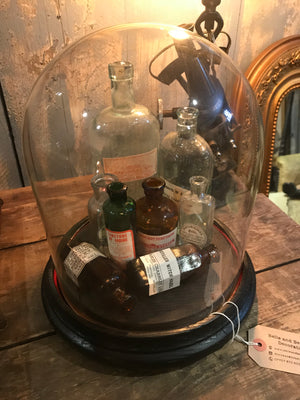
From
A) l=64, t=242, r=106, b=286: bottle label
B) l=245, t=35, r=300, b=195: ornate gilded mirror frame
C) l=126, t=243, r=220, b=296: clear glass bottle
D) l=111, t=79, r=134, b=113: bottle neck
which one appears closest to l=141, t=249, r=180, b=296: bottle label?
l=126, t=243, r=220, b=296: clear glass bottle

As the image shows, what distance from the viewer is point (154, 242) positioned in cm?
67

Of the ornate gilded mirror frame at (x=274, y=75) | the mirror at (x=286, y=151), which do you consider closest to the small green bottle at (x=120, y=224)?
the ornate gilded mirror frame at (x=274, y=75)

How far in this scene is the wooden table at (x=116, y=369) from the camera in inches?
21.4

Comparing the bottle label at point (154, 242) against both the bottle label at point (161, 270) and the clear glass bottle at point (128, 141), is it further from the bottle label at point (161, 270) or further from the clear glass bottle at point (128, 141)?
the clear glass bottle at point (128, 141)

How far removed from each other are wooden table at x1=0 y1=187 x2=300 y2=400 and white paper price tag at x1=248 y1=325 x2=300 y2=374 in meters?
0.01

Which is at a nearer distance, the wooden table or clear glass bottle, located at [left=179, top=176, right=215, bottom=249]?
the wooden table

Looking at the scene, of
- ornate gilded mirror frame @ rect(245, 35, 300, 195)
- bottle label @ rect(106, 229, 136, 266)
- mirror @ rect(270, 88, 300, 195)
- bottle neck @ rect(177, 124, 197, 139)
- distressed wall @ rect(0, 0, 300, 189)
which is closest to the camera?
bottle label @ rect(106, 229, 136, 266)

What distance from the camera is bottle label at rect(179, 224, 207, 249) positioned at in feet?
2.38

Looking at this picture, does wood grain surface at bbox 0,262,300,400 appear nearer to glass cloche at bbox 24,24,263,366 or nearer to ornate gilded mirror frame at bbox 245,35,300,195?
glass cloche at bbox 24,24,263,366

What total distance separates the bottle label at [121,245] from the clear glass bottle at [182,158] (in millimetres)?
183

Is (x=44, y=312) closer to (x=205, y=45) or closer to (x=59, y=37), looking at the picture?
(x=205, y=45)

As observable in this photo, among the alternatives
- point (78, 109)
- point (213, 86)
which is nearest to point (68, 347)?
point (78, 109)

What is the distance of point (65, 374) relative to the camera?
568 mm

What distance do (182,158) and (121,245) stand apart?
11.4 inches
